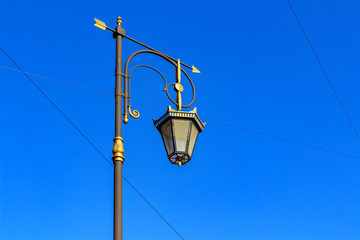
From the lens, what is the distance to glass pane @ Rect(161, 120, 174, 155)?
A: 6.86 metres

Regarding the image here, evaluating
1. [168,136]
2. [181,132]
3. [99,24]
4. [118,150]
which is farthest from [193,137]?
[99,24]

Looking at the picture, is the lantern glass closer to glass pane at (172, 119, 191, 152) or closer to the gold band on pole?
glass pane at (172, 119, 191, 152)

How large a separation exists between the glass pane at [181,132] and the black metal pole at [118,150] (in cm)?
71

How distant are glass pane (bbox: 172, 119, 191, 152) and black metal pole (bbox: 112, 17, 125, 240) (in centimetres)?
71

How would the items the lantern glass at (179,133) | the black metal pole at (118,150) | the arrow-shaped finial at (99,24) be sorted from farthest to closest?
the arrow-shaped finial at (99,24) → the lantern glass at (179,133) → the black metal pole at (118,150)

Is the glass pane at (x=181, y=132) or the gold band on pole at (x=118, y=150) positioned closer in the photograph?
the gold band on pole at (x=118, y=150)

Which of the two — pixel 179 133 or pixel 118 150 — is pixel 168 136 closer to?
pixel 179 133

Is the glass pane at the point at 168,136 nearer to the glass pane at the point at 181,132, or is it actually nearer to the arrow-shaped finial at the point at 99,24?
the glass pane at the point at 181,132

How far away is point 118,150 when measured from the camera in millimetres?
6395

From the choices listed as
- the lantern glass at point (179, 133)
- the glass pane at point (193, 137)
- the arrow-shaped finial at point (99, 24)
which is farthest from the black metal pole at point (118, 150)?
the glass pane at point (193, 137)

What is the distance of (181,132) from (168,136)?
0.17 meters

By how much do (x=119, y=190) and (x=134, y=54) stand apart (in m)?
1.99

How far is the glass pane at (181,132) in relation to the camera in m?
6.81

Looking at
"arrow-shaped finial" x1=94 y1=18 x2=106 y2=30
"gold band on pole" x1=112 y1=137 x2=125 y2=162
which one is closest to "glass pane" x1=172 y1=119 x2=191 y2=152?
"gold band on pole" x1=112 y1=137 x2=125 y2=162
